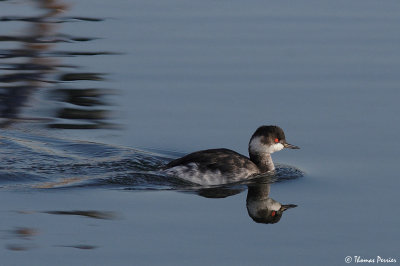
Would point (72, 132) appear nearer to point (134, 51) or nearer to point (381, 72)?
point (134, 51)

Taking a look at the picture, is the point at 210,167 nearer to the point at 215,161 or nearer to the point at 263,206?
the point at 215,161

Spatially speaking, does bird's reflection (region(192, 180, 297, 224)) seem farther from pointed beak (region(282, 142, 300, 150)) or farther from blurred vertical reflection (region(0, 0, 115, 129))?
blurred vertical reflection (region(0, 0, 115, 129))

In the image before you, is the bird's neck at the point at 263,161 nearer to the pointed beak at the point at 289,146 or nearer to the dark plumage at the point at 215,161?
the pointed beak at the point at 289,146

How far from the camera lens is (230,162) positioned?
1295cm

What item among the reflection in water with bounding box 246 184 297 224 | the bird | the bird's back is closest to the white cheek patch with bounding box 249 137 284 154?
the bird

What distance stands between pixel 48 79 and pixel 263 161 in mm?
5226

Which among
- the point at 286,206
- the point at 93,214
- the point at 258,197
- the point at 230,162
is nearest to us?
the point at 93,214

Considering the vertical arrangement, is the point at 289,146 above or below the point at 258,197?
above

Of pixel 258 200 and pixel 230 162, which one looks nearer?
pixel 258 200

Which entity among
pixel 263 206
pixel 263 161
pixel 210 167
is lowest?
pixel 263 206

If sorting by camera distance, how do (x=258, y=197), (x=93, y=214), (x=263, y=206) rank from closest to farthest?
(x=93, y=214) < (x=263, y=206) < (x=258, y=197)

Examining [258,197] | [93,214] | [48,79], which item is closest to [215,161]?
[258,197]

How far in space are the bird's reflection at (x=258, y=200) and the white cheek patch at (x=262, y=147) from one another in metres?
0.47

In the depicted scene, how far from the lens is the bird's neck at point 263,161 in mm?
13444
